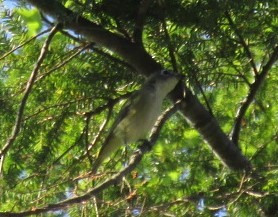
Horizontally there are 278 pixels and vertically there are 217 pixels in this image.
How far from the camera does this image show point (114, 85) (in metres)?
2.58

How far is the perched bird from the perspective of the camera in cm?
262

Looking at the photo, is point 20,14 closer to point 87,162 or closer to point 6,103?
point 6,103

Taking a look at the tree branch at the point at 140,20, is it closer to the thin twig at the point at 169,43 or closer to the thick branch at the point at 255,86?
the thin twig at the point at 169,43

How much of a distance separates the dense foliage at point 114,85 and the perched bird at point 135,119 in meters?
0.05

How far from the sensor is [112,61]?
2.57 meters

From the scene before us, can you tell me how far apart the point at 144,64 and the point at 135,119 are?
36 centimetres

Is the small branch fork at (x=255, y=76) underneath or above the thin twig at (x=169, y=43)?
underneath

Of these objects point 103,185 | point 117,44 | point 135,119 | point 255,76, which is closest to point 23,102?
point 103,185

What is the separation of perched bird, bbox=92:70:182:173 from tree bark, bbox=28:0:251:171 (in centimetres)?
9

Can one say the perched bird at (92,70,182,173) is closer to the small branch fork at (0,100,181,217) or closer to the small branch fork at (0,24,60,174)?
the small branch fork at (0,100,181,217)

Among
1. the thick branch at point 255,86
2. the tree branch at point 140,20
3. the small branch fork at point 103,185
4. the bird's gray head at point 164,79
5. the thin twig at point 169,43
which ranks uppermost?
the tree branch at point 140,20

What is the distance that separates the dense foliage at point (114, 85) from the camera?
2277mm

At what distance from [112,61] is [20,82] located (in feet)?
1.26

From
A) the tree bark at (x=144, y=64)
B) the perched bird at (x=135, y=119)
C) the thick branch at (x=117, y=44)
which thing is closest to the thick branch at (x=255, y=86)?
the tree bark at (x=144, y=64)
